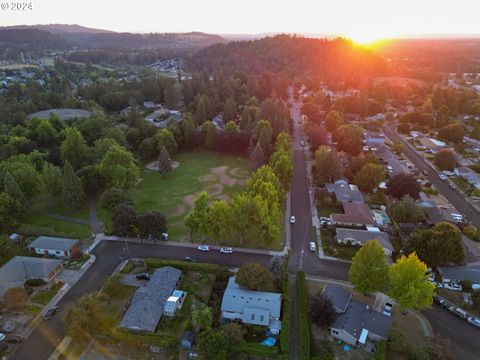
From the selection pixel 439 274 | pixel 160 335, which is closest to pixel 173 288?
pixel 160 335

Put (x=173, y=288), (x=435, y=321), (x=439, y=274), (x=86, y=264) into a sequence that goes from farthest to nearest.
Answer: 1. (x=86, y=264)
2. (x=439, y=274)
3. (x=173, y=288)
4. (x=435, y=321)

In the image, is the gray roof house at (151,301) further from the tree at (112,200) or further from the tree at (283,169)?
the tree at (283,169)

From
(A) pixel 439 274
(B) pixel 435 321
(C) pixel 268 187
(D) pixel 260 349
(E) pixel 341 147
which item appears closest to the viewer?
(D) pixel 260 349

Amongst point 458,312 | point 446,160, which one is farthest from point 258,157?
point 458,312

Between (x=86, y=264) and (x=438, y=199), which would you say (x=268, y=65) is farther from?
(x=86, y=264)

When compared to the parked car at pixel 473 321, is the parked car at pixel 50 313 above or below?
above

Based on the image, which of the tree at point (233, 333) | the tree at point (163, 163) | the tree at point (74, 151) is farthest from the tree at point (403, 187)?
the tree at point (74, 151)
